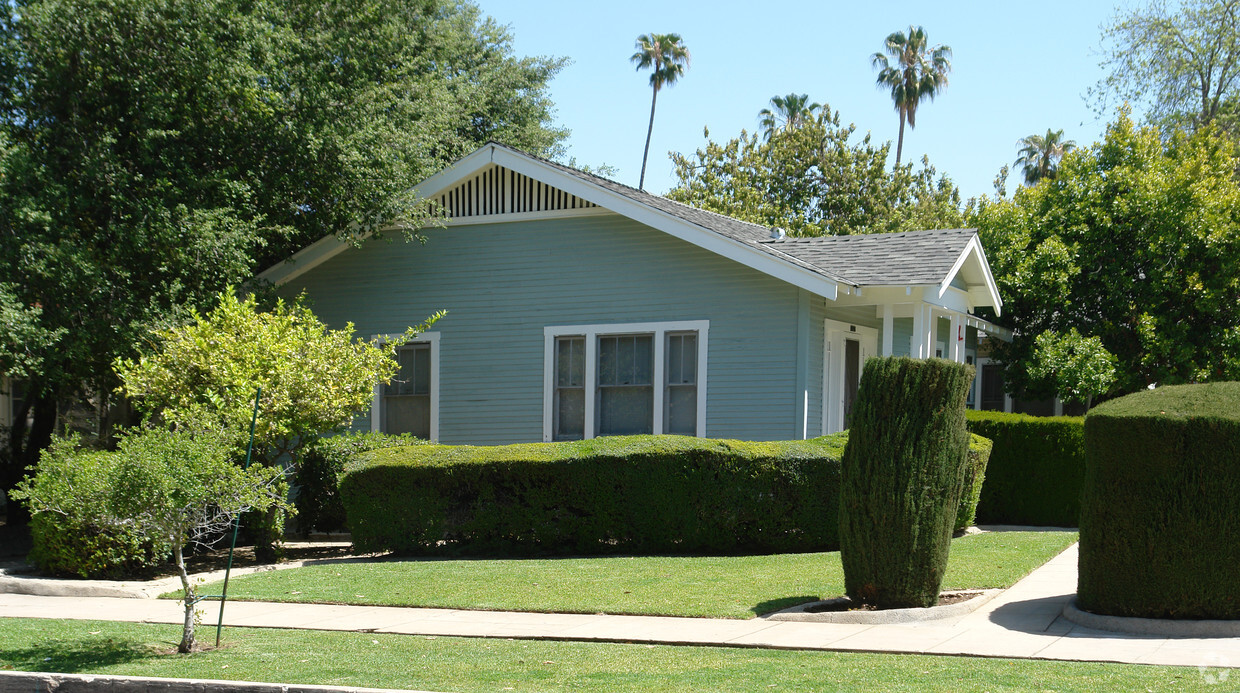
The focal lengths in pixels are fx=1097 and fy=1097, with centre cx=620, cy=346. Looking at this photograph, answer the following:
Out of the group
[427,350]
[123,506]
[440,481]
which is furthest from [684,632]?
[427,350]

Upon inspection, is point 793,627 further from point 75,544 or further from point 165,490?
point 75,544

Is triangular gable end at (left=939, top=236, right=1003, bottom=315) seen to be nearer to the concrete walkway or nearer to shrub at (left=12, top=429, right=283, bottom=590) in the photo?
the concrete walkway

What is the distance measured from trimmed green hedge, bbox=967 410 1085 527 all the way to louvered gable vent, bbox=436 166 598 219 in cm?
669

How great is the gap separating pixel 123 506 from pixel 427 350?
967cm

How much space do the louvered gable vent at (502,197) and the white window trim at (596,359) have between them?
6.15 feet

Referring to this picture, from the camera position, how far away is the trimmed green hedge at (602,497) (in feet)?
A: 40.8

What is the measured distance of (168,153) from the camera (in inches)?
602

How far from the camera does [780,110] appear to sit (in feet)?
161

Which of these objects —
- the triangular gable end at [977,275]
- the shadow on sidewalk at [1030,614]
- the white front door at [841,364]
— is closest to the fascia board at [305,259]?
the white front door at [841,364]

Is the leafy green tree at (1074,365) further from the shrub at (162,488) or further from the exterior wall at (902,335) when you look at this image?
the shrub at (162,488)

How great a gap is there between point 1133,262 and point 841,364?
8031 mm

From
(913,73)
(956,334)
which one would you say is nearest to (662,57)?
(913,73)

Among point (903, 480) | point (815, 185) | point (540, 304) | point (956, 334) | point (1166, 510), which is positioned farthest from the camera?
point (815, 185)

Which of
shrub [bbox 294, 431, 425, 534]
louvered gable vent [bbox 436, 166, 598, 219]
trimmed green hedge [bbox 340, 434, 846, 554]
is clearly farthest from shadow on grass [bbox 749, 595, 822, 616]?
louvered gable vent [bbox 436, 166, 598, 219]
